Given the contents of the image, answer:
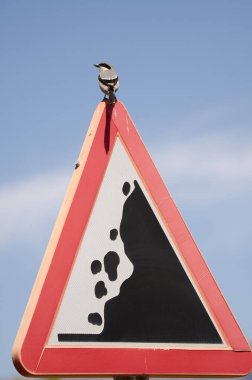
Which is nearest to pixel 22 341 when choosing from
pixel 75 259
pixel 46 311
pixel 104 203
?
pixel 46 311

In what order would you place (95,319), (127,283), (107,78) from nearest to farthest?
(95,319) < (127,283) < (107,78)

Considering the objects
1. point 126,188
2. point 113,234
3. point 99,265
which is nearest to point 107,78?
point 126,188

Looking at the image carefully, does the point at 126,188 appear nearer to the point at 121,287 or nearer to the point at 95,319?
the point at 121,287

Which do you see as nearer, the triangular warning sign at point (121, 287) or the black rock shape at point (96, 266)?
the triangular warning sign at point (121, 287)

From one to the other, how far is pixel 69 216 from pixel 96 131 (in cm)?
32

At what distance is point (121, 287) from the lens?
282 centimetres

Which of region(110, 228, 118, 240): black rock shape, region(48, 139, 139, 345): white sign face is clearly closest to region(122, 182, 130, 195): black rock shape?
region(48, 139, 139, 345): white sign face

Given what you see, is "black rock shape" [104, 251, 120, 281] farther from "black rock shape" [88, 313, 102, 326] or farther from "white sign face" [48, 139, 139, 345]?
"black rock shape" [88, 313, 102, 326]

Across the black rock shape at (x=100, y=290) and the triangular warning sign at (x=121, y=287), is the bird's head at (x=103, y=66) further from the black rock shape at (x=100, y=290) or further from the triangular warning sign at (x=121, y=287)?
the black rock shape at (x=100, y=290)

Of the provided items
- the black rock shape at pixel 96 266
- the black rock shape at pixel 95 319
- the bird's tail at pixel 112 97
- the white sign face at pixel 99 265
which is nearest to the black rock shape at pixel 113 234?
the white sign face at pixel 99 265

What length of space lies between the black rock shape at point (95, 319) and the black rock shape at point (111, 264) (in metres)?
0.13

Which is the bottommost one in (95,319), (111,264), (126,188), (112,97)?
(95,319)

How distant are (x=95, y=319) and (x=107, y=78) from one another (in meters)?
0.76

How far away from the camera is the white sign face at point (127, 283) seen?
2734mm
